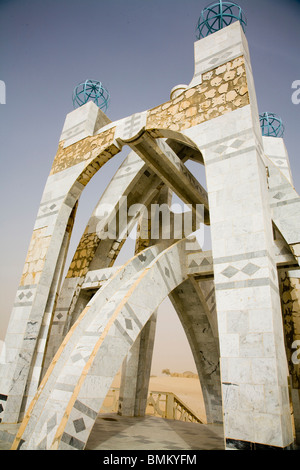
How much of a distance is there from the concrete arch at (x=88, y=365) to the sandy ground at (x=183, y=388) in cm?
2095

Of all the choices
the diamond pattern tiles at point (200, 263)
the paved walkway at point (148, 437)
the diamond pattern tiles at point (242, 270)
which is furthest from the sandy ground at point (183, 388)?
the diamond pattern tiles at point (242, 270)

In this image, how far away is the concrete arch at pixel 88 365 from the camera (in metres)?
3.41

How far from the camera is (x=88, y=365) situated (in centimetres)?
370

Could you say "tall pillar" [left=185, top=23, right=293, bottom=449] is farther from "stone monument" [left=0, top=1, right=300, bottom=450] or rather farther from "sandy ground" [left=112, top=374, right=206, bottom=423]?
"sandy ground" [left=112, top=374, right=206, bottom=423]

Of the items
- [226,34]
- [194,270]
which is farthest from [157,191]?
[226,34]

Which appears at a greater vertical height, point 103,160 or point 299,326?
point 103,160

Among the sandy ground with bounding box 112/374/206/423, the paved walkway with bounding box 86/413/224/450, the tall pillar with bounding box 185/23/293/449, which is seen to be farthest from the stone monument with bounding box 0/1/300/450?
the sandy ground with bounding box 112/374/206/423

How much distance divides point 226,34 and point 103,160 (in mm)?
3524

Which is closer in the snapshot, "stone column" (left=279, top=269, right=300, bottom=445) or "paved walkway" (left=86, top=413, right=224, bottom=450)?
"paved walkway" (left=86, top=413, right=224, bottom=450)

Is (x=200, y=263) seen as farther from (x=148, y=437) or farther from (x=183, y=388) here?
(x=183, y=388)

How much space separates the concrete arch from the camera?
3.41 m

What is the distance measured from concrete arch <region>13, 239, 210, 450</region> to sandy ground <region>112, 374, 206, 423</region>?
21.0 meters
